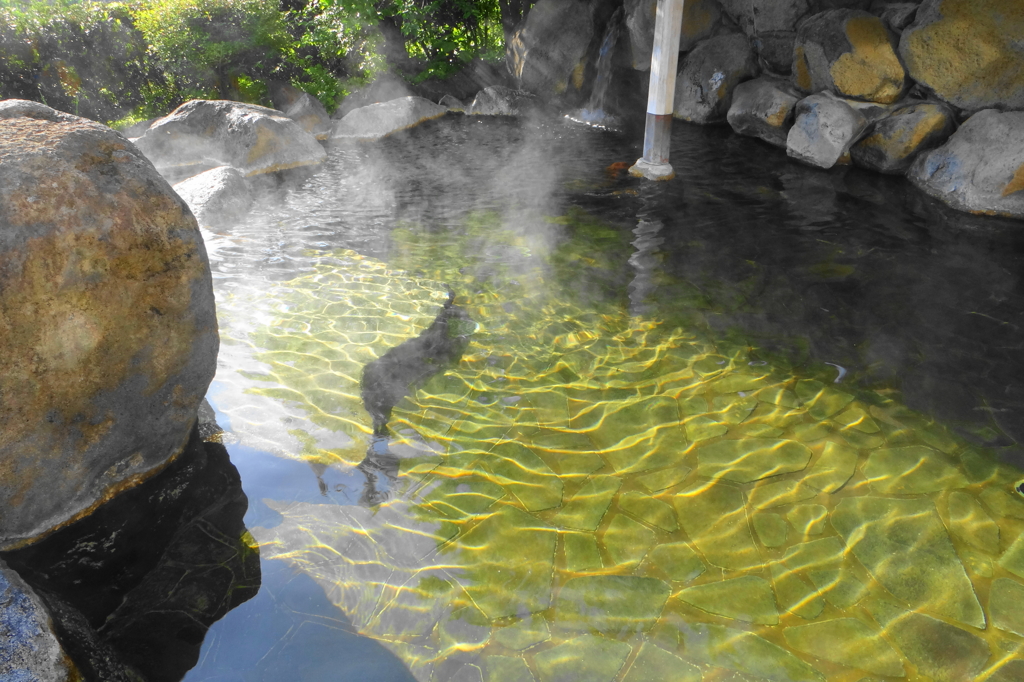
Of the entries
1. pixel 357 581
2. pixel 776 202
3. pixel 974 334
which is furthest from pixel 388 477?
pixel 776 202

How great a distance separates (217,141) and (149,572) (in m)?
8.66

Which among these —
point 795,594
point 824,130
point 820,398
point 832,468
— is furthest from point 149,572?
point 824,130

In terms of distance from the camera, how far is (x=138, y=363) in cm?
304

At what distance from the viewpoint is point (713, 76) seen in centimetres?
1155

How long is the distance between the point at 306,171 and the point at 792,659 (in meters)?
9.48

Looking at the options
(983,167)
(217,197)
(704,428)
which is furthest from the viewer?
(217,197)

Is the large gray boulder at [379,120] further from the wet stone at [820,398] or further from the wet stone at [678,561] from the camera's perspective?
the wet stone at [678,561]

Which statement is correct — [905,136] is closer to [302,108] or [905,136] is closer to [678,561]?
[678,561]

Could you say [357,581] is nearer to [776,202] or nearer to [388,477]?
[388,477]

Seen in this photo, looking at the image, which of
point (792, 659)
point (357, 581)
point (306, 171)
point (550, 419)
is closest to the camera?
point (792, 659)

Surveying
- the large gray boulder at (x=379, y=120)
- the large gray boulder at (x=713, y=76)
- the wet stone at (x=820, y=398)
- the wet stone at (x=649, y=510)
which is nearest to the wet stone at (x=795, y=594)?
the wet stone at (x=649, y=510)

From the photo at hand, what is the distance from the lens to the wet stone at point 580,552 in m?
2.83

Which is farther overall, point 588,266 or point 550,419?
point 588,266

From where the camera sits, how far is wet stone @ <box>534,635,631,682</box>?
7.80 ft
